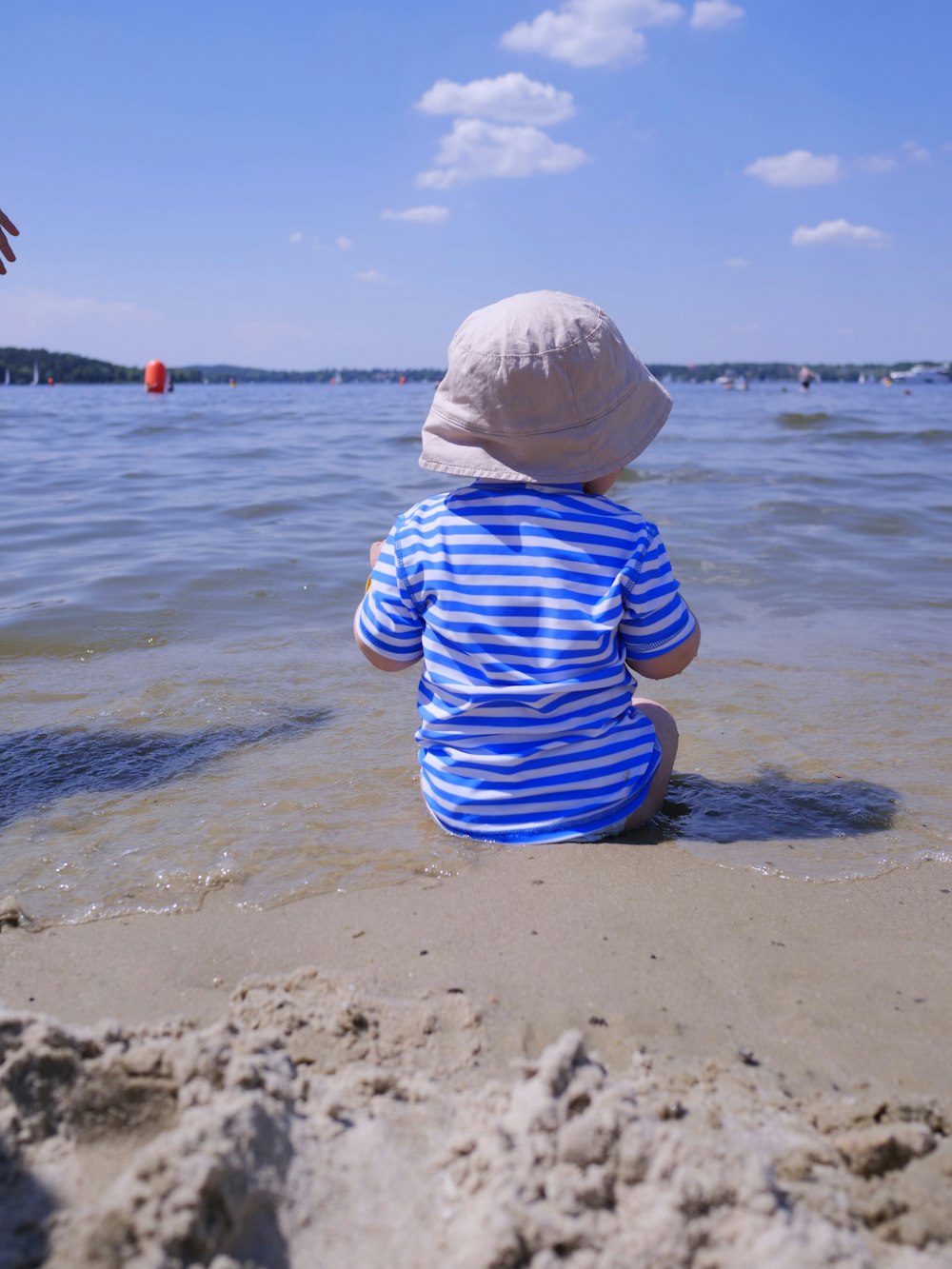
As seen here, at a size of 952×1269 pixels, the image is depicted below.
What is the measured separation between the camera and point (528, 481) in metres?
2.20

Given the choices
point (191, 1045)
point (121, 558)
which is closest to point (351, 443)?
point (121, 558)

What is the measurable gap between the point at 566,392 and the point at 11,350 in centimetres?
8319

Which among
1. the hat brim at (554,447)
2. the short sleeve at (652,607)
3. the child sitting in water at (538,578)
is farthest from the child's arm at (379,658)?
the short sleeve at (652,607)

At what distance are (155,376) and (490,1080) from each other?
39308mm

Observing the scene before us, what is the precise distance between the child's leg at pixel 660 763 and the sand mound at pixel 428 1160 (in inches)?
36.5

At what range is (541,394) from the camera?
2146mm

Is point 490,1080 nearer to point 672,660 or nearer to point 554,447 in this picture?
point 672,660

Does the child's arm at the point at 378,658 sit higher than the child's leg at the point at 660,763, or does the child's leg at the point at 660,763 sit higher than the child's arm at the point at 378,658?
the child's arm at the point at 378,658

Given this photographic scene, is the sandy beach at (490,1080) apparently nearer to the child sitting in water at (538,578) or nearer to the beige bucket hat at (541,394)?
the child sitting in water at (538,578)

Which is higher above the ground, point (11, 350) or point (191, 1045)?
point (11, 350)

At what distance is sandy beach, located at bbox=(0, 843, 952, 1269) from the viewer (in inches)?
44.0

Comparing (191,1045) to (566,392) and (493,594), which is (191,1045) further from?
(566,392)

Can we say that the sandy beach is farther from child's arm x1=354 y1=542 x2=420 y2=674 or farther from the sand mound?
child's arm x1=354 y1=542 x2=420 y2=674

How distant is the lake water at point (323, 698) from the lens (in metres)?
2.37
